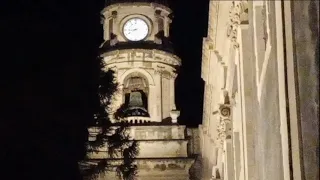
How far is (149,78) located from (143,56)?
1116 millimetres

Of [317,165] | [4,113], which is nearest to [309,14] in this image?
[317,165]

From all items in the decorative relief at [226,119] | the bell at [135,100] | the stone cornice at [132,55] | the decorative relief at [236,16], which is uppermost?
the stone cornice at [132,55]

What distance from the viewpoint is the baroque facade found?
9516 millimetres

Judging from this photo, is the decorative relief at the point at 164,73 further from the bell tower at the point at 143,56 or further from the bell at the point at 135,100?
the bell at the point at 135,100

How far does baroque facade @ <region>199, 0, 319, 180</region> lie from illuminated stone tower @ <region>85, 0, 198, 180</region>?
2085 cm

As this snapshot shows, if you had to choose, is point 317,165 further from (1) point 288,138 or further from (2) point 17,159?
(2) point 17,159

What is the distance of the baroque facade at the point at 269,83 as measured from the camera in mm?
9516

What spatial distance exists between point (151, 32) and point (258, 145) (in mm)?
31553

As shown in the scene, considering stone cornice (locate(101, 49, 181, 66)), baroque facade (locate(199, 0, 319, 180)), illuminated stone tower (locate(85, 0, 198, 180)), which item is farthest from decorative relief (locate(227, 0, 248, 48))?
stone cornice (locate(101, 49, 181, 66))

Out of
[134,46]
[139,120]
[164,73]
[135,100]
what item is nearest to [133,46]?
[134,46]

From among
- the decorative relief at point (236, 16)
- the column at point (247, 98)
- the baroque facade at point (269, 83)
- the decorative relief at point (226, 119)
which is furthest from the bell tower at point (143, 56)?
the column at point (247, 98)

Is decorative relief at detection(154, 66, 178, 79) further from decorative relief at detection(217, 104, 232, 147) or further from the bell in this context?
decorative relief at detection(217, 104, 232, 147)

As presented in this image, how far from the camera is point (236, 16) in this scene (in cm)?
1683

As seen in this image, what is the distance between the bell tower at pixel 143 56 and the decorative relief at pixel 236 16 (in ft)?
89.4
